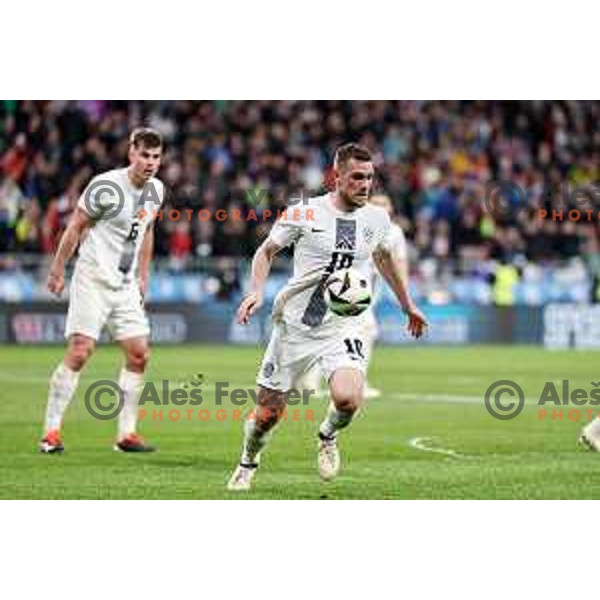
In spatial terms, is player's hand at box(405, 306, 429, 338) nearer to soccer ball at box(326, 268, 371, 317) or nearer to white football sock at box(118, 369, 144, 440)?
soccer ball at box(326, 268, 371, 317)

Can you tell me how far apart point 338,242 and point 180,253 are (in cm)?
1883

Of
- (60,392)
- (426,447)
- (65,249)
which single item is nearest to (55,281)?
(65,249)

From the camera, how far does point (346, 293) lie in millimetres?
10406

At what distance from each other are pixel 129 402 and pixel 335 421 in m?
3.16

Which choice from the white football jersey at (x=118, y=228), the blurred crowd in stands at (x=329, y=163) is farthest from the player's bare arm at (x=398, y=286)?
the blurred crowd in stands at (x=329, y=163)

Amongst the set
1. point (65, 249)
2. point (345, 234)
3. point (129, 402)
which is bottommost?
point (129, 402)

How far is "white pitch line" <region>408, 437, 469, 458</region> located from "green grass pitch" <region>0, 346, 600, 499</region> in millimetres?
22

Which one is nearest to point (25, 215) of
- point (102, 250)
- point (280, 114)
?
point (280, 114)

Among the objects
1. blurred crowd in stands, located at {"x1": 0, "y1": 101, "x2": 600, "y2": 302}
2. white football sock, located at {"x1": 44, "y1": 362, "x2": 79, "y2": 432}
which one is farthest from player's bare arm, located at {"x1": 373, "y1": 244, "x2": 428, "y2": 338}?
blurred crowd in stands, located at {"x1": 0, "y1": 101, "x2": 600, "y2": 302}

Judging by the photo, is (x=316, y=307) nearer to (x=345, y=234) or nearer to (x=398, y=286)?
(x=345, y=234)

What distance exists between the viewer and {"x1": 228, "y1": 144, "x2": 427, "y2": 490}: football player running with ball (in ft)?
33.9

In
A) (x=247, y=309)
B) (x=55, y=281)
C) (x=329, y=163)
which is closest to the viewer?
(x=247, y=309)

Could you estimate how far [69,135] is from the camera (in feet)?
94.2

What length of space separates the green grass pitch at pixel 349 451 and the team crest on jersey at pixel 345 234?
1.57 metres
